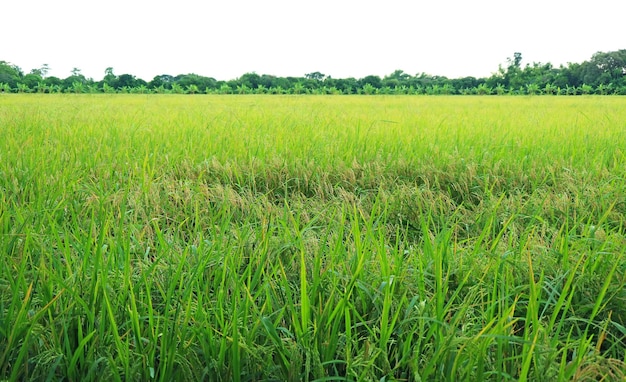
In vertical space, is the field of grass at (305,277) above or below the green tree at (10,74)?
below

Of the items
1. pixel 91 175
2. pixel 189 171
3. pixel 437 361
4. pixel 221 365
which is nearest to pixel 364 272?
pixel 437 361

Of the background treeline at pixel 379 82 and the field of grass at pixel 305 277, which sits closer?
the field of grass at pixel 305 277

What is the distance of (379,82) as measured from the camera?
29.4m

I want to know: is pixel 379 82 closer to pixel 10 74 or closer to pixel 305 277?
pixel 10 74

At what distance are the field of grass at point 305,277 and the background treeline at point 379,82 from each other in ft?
73.7

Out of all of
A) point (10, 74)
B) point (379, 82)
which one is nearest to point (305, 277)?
point (379, 82)

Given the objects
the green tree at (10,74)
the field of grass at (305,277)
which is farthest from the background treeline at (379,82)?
the field of grass at (305,277)

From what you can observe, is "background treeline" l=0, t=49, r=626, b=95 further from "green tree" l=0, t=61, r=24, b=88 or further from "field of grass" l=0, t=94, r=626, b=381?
"field of grass" l=0, t=94, r=626, b=381

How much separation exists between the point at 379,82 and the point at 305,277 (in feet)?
97.2

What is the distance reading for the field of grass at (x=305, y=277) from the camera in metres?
0.87

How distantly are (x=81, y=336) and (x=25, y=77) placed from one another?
3367 centimetres

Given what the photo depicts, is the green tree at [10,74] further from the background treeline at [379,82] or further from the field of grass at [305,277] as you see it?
the field of grass at [305,277]

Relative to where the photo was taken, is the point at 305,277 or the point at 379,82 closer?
the point at 305,277

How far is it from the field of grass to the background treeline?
73.7 ft
